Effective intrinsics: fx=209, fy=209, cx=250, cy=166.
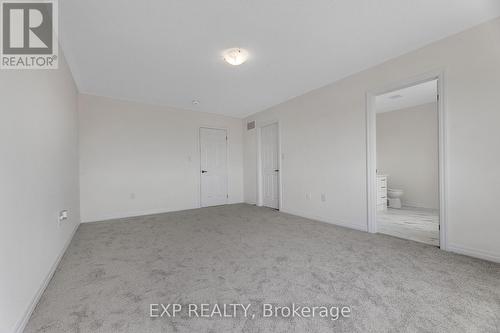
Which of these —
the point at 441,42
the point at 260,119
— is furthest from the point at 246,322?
the point at 260,119

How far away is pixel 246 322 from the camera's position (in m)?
1.38

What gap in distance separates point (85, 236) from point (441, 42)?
549 centimetres

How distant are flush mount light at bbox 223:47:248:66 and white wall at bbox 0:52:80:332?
1936 millimetres

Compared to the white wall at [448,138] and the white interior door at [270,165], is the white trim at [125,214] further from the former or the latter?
the white wall at [448,138]

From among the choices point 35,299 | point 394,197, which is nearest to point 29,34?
point 35,299

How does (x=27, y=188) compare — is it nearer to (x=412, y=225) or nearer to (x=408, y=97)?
(x=412, y=225)

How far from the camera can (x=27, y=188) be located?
158cm

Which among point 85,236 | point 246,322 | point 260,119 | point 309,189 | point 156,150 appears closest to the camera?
point 246,322

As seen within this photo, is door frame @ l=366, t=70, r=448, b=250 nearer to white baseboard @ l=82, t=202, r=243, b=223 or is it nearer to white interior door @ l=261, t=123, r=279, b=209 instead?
white interior door @ l=261, t=123, r=279, b=209

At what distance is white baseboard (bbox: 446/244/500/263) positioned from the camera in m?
2.16

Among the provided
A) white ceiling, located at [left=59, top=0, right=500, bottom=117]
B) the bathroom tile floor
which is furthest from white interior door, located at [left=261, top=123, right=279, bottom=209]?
the bathroom tile floor

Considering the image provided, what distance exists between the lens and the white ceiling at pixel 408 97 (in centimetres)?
411

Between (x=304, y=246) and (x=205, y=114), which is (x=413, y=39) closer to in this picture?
(x=304, y=246)

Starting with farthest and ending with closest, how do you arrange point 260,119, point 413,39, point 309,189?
point 260,119, point 309,189, point 413,39
